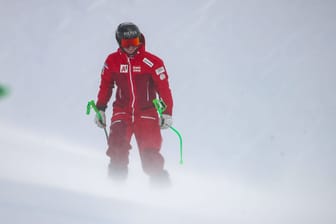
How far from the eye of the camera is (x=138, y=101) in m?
5.21

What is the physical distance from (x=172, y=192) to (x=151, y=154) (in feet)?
2.06

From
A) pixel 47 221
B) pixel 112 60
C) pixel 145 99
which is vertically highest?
pixel 112 60

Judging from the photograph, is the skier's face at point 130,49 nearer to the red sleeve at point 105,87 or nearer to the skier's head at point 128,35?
the skier's head at point 128,35

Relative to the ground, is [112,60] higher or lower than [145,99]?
→ higher

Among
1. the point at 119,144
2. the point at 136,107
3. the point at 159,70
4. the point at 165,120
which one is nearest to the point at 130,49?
the point at 159,70

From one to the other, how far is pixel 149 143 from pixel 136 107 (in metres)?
0.51

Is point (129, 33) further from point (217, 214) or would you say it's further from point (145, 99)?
point (217, 214)

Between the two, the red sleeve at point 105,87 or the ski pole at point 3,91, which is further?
the red sleeve at point 105,87

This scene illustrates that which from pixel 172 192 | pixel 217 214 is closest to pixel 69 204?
pixel 172 192

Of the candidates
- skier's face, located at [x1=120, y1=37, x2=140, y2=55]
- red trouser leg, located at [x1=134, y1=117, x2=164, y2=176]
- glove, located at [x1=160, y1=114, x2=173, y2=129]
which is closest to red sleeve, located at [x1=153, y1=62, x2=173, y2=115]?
glove, located at [x1=160, y1=114, x2=173, y2=129]

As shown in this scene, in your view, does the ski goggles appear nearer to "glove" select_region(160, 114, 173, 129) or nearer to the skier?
the skier

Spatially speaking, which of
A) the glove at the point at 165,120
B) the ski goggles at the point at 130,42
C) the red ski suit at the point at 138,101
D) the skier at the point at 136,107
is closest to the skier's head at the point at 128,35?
the ski goggles at the point at 130,42

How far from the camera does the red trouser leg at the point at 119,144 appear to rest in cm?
496

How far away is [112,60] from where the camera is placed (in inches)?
205
